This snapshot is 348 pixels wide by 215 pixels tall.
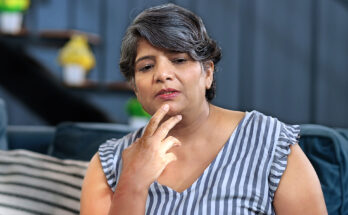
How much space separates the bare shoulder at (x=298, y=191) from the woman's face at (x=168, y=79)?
0.82ft

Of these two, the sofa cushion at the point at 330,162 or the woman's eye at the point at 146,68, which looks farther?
the sofa cushion at the point at 330,162

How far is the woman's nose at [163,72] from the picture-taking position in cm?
114

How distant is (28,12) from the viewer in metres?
4.24

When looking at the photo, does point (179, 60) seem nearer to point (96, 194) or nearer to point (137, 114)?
point (96, 194)

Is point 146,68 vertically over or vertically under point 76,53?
over

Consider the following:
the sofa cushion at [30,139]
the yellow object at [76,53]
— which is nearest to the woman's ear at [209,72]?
the sofa cushion at [30,139]

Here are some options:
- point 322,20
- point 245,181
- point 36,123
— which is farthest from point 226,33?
point 245,181

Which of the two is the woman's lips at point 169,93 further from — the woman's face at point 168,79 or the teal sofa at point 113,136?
the teal sofa at point 113,136

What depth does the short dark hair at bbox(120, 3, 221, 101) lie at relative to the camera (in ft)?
3.78

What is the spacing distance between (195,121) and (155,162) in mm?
173

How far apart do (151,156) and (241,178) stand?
0.68 ft

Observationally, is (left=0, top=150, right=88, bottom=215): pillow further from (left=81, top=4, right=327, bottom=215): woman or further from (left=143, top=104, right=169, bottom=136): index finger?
(left=143, top=104, right=169, bottom=136): index finger

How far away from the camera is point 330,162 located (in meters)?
1.42

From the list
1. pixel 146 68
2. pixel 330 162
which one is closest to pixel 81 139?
pixel 146 68
